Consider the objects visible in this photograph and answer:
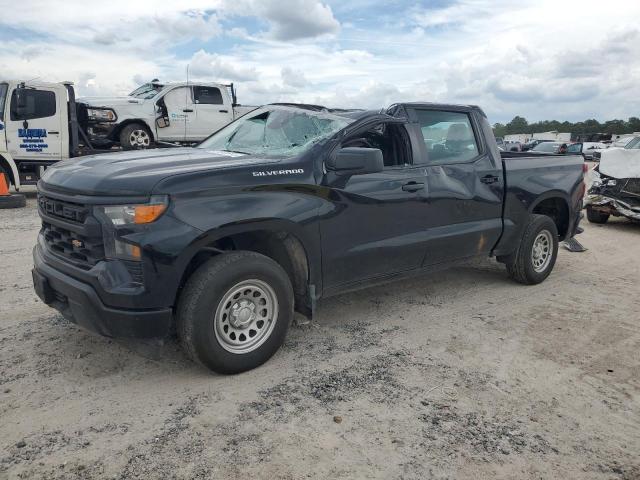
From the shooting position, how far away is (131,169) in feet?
10.8

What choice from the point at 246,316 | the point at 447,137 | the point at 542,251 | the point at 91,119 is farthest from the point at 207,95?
the point at 246,316

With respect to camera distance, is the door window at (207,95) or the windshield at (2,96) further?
the door window at (207,95)

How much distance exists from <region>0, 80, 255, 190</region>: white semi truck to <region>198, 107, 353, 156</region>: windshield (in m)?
8.33

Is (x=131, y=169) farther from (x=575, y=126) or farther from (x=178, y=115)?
(x=575, y=126)

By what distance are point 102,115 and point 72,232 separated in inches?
409

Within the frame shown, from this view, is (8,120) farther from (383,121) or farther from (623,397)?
(623,397)

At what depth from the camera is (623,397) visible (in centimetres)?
334

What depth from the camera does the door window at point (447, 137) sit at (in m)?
4.64

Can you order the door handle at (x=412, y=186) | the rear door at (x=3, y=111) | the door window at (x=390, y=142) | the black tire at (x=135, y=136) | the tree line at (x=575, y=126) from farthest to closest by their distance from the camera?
the tree line at (x=575, y=126) < the black tire at (x=135, y=136) < the rear door at (x=3, y=111) < the door window at (x=390, y=142) < the door handle at (x=412, y=186)

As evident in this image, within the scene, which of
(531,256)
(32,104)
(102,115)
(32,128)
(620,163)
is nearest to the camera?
(531,256)

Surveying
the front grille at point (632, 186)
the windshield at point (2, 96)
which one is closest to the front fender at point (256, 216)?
the front grille at point (632, 186)

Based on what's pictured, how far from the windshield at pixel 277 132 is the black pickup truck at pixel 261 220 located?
0.02 metres

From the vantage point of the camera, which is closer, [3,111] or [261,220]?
[261,220]

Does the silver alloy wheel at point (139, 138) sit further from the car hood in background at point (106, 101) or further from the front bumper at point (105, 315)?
the front bumper at point (105, 315)
